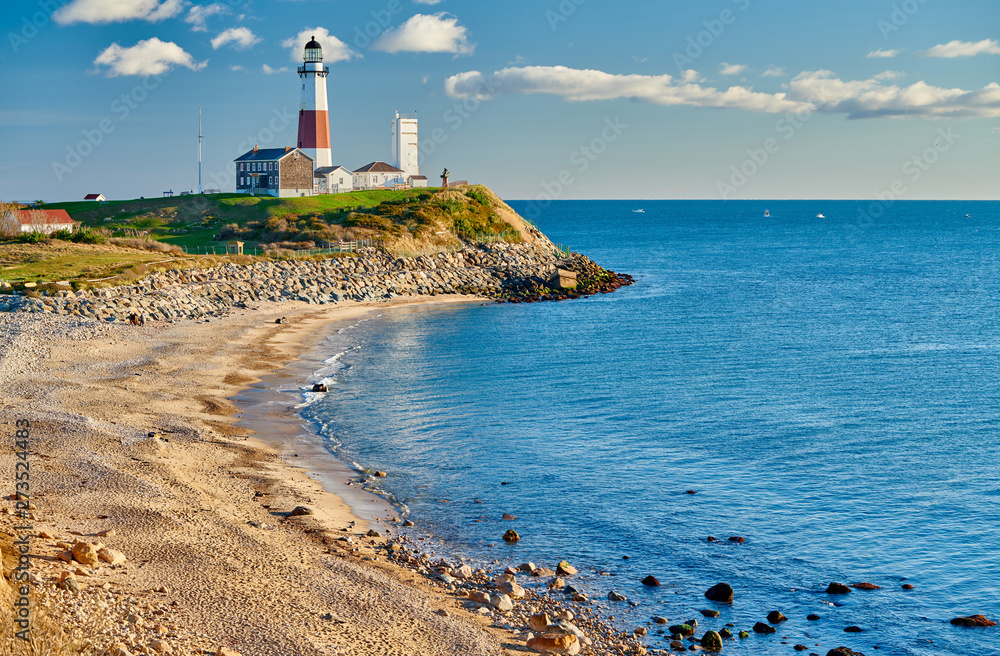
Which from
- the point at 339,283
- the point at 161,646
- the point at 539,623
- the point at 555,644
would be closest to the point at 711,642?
the point at 555,644

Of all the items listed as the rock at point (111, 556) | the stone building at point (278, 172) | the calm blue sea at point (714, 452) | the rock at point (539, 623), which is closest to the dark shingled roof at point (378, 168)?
the stone building at point (278, 172)

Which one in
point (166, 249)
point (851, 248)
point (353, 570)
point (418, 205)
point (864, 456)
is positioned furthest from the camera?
point (851, 248)

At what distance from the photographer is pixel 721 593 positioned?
18234mm

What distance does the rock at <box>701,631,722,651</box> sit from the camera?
52.7 feet

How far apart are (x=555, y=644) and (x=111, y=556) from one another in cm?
893

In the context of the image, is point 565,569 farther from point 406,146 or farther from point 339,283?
point 406,146

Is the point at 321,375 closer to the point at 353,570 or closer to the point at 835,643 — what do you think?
the point at 353,570

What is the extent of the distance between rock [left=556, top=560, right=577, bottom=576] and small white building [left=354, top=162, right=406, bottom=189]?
9863 cm

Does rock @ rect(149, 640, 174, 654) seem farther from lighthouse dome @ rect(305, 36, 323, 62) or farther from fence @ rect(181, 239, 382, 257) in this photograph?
lighthouse dome @ rect(305, 36, 323, 62)

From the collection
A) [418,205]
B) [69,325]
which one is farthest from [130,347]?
[418,205]

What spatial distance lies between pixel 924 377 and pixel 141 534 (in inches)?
1524

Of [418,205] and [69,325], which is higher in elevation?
[418,205]

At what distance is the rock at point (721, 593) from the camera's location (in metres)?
18.2

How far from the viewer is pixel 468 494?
25.2m
